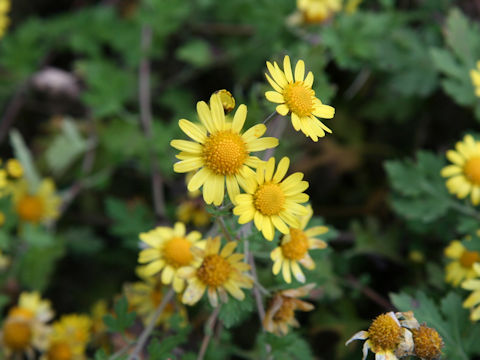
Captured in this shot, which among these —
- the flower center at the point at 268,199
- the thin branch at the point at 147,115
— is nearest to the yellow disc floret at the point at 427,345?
the flower center at the point at 268,199

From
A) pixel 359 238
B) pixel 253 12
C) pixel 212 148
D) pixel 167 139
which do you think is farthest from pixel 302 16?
pixel 212 148

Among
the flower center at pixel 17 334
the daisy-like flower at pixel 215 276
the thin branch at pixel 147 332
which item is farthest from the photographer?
the flower center at pixel 17 334

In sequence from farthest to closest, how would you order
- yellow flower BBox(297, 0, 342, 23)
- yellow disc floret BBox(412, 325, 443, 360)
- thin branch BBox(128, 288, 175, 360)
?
1. yellow flower BBox(297, 0, 342, 23)
2. thin branch BBox(128, 288, 175, 360)
3. yellow disc floret BBox(412, 325, 443, 360)

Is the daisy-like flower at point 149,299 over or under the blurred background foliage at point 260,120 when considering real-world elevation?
under

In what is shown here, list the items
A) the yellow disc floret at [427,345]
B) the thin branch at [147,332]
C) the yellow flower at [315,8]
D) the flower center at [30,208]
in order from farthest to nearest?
the flower center at [30,208]
the yellow flower at [315,8]
the thin branch at [147,332]
the yellow disc floret at [427,345]

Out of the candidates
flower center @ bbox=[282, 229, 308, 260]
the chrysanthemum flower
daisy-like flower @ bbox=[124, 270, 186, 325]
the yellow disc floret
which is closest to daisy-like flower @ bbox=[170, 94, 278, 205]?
flower center @ bbox=[282, 229, 308, 260]

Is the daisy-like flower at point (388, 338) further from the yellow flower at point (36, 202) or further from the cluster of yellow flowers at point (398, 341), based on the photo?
the yellow flower at point (36, 202)

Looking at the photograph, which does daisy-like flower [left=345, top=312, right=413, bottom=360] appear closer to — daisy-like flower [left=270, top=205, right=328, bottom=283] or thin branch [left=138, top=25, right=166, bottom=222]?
daisy-like flower [left=270, top=205, right=328, bottom=283]
